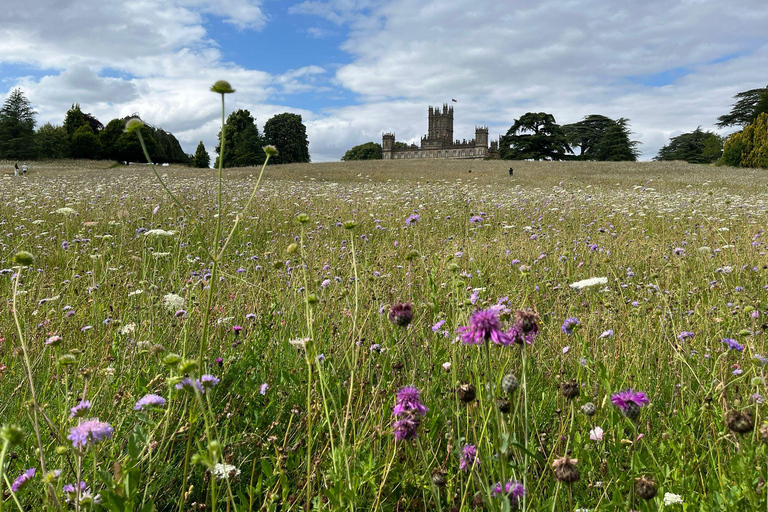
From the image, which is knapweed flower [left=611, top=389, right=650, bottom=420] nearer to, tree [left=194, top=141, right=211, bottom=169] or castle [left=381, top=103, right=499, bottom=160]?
tree [left=194, top=141, right=211, bottom=169]

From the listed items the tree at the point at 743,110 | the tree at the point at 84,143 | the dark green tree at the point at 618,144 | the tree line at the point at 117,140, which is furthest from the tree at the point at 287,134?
the tree at the point at 743,110

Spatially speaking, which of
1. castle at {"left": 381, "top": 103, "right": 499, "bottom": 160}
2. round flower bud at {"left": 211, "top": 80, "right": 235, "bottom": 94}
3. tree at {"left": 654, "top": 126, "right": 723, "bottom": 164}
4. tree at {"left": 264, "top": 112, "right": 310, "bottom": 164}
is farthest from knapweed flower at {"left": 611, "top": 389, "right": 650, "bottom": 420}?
castle at {"left": 381, "top": 103, "right": 499, "bottom": 160}

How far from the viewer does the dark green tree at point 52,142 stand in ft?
143

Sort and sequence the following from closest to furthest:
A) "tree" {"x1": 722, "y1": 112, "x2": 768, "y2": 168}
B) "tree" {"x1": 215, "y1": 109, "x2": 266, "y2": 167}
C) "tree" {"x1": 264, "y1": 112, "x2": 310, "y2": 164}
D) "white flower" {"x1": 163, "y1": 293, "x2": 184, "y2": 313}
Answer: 1. "white flower" {"x1": 163, "y1": 293, "x2": 184, "y2": 313}
2. "tree" {"x1": 722, "y1": 112, "x2": 768, "y2": 168}
3. "tree" {"x1": 215, "y1": 109, "x2": 266, "y2": 167}
4. "tree" {"x1": 264, "y1": 112, "x2": 310, "y2": 164}

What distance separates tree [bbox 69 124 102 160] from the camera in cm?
4850

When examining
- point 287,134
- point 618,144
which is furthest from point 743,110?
point 287,134

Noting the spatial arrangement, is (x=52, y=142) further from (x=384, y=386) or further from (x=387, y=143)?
(x=387, y=143)

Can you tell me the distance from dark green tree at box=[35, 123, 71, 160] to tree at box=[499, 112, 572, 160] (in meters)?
53.6

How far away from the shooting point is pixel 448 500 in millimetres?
1454

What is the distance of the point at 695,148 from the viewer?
68562 millimetres

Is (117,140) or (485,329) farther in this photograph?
(117,140)

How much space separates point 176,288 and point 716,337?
3.33 metres

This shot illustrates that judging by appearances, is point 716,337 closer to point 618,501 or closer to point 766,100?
point 618,501

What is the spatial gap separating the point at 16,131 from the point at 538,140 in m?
58.7
